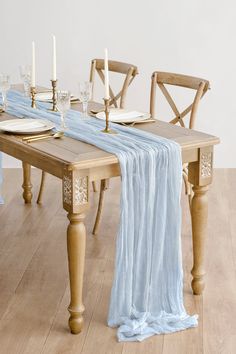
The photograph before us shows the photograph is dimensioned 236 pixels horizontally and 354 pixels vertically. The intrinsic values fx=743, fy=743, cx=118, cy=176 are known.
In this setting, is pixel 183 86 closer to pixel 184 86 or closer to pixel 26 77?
pixel 184 86

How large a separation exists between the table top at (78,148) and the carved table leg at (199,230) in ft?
0.60

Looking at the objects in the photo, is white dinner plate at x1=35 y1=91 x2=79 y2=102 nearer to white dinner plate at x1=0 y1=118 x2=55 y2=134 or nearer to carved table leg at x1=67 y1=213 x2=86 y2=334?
white dinner plate at x1=0 y1=118 x2=55 y2=134

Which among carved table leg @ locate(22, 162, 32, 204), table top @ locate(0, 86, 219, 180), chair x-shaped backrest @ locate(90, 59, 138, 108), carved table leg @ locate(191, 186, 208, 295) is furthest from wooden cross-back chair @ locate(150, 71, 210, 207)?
carved table leg @ locate(22, 162, 32, 204)

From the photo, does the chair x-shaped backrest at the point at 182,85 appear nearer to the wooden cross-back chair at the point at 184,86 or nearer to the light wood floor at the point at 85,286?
the wooden cross-back chair at the point at 184,86

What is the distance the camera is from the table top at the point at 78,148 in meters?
2.72

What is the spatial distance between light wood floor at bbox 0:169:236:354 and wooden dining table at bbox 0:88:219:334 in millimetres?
117

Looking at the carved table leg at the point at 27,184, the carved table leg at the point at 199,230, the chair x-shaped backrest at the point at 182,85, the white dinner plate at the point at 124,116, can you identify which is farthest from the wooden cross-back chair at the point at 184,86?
the carved table leg at the point at 27,184

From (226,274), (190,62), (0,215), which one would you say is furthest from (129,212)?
(190,62)

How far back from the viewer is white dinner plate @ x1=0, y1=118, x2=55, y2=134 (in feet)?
10.1

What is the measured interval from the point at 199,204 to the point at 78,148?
573 millimetres

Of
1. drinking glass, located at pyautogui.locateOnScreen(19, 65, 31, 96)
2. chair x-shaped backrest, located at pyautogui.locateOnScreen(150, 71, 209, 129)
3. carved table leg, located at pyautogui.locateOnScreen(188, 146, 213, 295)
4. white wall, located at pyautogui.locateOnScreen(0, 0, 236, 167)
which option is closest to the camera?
Answer: carved table leg, located at pyautogui.locateOnScreen(188, 146, 213, 295)

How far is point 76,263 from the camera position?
2783 mm

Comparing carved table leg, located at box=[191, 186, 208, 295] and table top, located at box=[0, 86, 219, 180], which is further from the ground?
table top, located at box=[0, 86, 219, 180]

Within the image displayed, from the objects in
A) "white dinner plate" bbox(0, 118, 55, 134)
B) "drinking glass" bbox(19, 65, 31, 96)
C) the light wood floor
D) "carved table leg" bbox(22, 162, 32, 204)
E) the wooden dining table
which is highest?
"drinking glass" bbox(19, 65, 31, 96)
